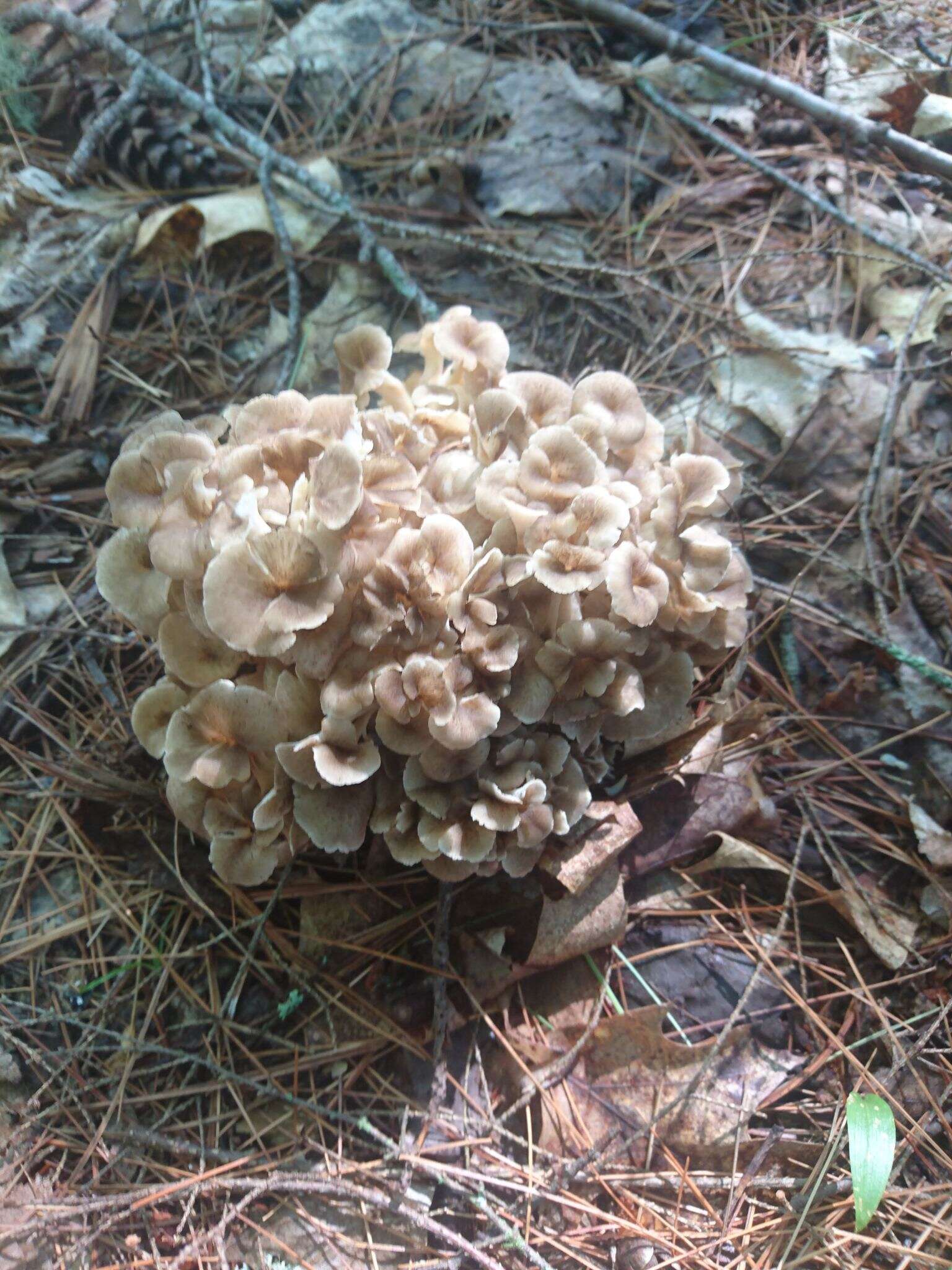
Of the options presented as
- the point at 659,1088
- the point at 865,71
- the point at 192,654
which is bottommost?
the point at 659,1088

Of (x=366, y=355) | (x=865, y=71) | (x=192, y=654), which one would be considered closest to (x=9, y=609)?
(x=192, y=654)

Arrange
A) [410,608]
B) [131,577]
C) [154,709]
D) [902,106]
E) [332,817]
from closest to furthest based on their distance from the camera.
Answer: [410,608] → [332,817] → [131,577] → [154,709] → [902,106]

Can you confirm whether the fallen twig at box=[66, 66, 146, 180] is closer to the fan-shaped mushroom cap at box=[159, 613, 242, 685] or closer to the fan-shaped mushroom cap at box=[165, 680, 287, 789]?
the fan-shaped mushroom cap at box=[159, 613, 242, 685]

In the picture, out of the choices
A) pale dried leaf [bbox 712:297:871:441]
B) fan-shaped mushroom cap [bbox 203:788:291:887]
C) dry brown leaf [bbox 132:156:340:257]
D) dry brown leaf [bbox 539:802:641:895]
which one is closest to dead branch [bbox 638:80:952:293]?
pale dried leaf [bbox 712:297:871:441]

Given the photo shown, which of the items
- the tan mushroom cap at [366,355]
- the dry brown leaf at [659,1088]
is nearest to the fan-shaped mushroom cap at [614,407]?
the tan mushroom cap at [366,355]

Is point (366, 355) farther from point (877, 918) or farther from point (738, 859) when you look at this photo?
point (877, 918)

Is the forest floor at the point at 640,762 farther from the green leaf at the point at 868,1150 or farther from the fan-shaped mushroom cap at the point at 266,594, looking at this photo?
the fan-shaped mushroom cap at the point at 266,594
